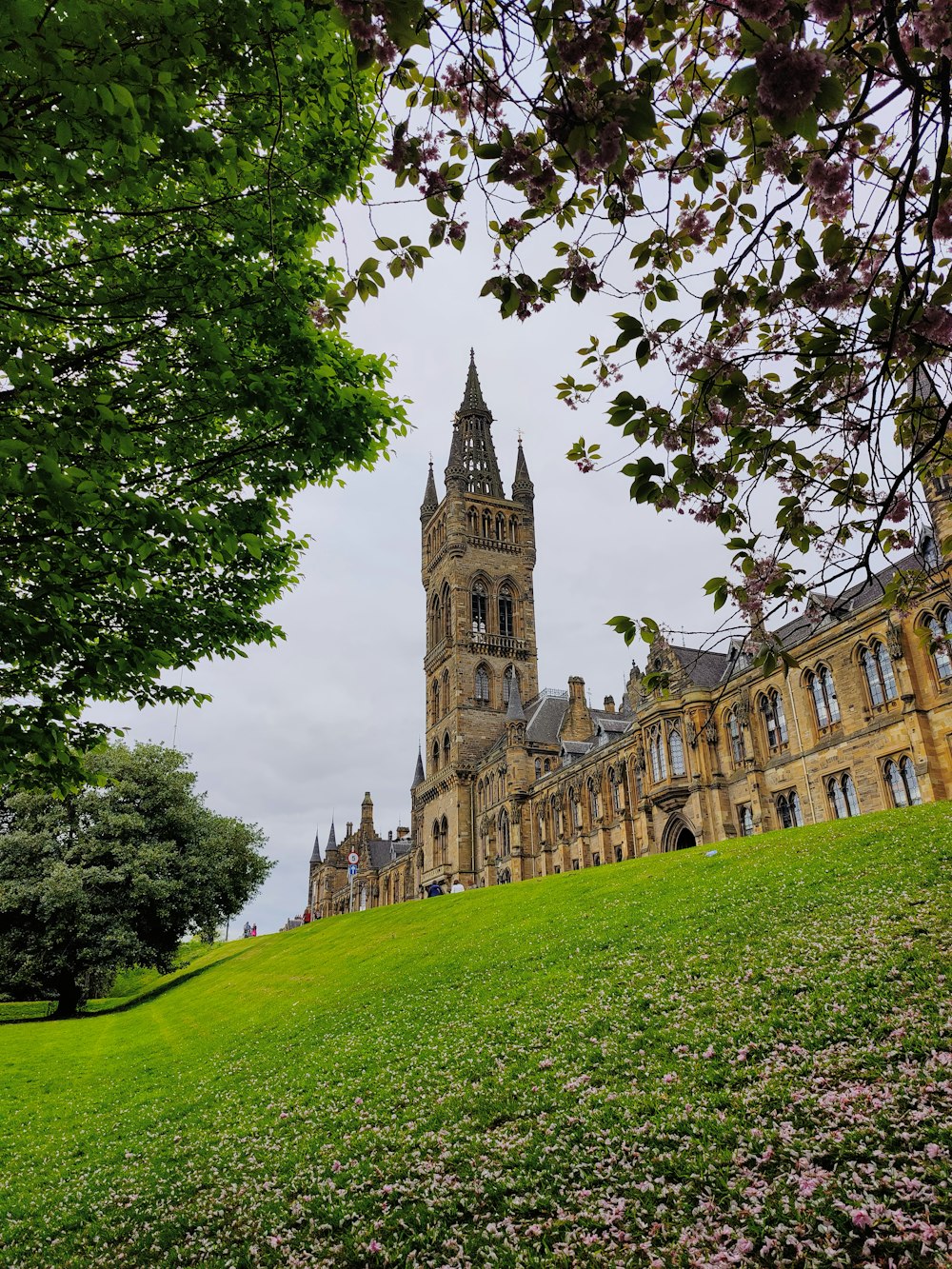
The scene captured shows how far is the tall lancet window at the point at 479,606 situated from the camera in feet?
250

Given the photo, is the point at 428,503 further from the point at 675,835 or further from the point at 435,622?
Answer: the point at 675,835

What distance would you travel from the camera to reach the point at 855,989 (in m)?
9.90

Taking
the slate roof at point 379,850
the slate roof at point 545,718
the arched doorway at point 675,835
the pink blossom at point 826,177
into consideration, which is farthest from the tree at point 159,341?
the slate roof at point 379,850

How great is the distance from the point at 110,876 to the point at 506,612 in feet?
156

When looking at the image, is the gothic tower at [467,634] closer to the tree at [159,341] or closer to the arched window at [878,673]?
the arched window at [878,673]

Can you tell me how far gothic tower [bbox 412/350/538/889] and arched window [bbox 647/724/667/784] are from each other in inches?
1169

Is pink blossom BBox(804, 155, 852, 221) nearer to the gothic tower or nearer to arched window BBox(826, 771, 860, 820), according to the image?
arched window BBox(826, 771, 860, 820)

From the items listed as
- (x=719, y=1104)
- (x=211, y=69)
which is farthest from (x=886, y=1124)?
(x=211, y=69)

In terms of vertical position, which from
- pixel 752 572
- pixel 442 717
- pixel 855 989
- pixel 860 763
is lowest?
pixel 855 989

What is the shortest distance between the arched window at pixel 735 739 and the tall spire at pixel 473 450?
161ft

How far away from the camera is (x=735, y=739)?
37781mm

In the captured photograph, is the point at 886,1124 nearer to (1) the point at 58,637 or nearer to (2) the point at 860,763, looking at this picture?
(1) the point at 58,637

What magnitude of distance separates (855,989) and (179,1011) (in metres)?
30.1

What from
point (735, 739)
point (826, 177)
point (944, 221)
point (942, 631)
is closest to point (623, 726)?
point (735, 739)
